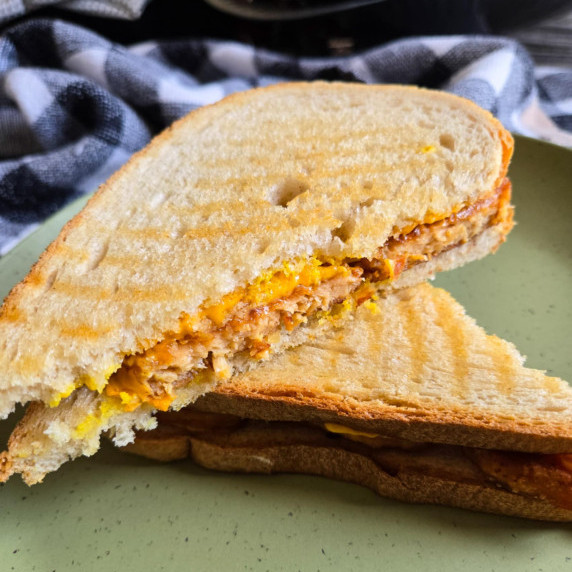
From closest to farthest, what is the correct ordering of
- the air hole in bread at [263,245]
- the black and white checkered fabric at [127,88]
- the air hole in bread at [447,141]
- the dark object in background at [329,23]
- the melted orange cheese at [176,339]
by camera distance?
1. the melted orange cheese at [176,339]
2. the air hole in bread at [263,245]
3. the air hole in bread at [447,141]
4. the black and white checkered fabric at [127,88]
5. the dark object in background at [329,23]

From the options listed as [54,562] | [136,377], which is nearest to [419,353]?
[136,377]

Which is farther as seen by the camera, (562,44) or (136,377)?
(562,44)

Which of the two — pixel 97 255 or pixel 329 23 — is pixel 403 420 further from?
pixel 329 23

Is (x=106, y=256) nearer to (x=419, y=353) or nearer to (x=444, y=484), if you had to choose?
(x=419, y=353)

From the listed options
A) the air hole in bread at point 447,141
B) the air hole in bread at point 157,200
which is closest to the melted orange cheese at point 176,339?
the air hole in bread at point 157,200

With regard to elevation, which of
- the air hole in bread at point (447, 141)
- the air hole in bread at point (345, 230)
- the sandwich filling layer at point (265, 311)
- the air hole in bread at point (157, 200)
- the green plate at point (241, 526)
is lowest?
the green plate at point (241, 526)

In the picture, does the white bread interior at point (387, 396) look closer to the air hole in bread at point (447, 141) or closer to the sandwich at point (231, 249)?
the sandwich at point (231, 249)

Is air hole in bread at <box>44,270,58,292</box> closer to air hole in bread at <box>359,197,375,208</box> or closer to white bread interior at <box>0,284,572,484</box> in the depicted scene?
white bread interior at <box>0,284,572,484</box>

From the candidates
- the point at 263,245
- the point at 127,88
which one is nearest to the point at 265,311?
the point at 263,245
